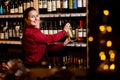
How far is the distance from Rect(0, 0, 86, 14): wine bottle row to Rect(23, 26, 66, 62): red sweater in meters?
0.40

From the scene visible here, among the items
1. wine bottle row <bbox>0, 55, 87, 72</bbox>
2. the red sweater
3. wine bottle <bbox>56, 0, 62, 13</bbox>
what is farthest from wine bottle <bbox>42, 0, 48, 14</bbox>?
wine bottle row <bbox>0, 55, 87, 72</bbox>

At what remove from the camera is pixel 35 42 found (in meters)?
3.00

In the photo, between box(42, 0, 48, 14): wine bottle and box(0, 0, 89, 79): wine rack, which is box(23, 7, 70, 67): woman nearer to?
box(0, 0, 89, 79): wine rack

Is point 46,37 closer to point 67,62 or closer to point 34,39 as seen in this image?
point 34,39

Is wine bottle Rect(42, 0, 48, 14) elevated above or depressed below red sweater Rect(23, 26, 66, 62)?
above

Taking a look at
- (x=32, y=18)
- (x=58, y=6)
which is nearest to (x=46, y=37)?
(x=32, y=18)

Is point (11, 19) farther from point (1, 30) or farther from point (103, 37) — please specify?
point (103, 37)

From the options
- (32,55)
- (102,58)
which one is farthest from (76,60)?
(32,55)

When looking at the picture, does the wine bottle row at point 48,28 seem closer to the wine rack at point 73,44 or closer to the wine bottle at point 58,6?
the wine rack at point 73,44

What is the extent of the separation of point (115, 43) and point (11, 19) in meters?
1.65

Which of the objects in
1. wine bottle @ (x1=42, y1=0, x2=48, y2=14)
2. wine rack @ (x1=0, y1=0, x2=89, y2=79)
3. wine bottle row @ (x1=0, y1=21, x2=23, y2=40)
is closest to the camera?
wine rack @ (x1=0, y1=0, x2=89, y2=79)

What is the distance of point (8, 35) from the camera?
3.74 m

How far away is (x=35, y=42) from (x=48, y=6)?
0.63 metres

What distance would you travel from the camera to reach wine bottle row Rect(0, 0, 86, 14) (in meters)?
3.28
